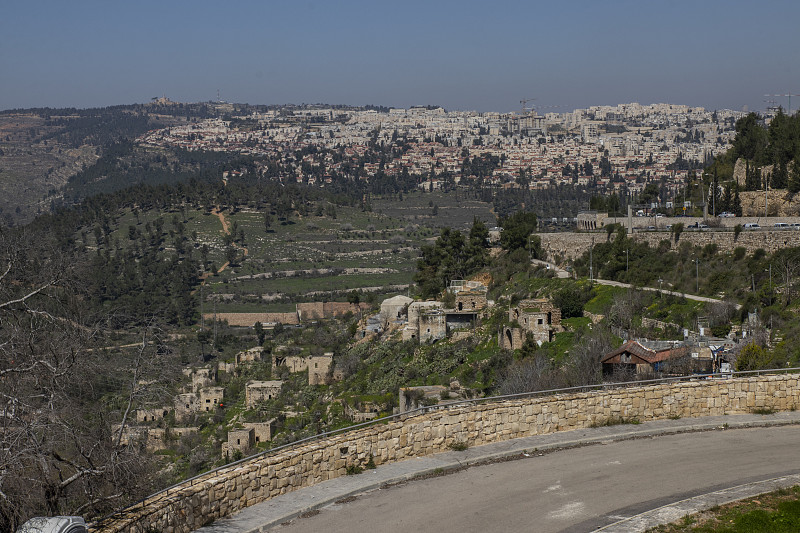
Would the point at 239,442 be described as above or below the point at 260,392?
above

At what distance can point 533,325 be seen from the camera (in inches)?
1041

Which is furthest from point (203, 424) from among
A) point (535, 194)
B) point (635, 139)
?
point (635, 139)

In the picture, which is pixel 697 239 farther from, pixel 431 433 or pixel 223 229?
pixel 223 229

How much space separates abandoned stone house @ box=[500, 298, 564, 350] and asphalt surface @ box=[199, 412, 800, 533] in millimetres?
16591

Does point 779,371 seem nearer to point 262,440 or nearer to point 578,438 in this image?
point 578,438

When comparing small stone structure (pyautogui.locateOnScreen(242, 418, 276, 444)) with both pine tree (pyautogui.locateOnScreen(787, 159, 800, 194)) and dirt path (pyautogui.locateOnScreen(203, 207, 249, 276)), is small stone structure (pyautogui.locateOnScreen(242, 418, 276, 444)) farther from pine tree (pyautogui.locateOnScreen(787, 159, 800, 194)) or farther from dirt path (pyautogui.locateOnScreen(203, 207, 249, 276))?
dirt path (pyautogui.locateOnScreen(203, 207, 249, 276))

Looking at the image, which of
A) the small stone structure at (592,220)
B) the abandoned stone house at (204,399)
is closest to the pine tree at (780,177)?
the small stone structure at (592,220)

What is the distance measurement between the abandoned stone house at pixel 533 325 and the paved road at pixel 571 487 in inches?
664

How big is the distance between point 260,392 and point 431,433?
2586 centimetres

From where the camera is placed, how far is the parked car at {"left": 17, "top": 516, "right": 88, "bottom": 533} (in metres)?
5.98

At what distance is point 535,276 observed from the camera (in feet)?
122

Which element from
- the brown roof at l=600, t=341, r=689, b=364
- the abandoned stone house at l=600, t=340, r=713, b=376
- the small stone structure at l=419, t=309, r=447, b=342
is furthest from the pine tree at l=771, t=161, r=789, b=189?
the brown roof at l=600, t=341, r=689, b=364

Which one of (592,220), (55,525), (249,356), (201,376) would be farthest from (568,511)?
(592,220)

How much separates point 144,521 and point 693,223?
32443mm
